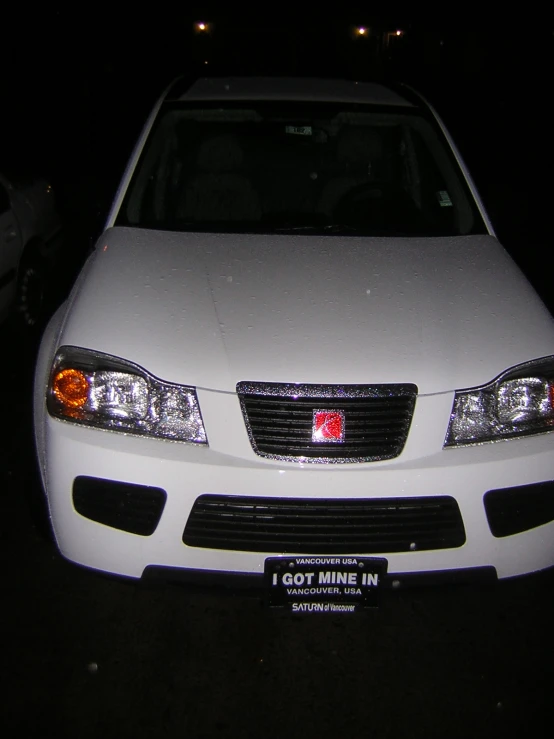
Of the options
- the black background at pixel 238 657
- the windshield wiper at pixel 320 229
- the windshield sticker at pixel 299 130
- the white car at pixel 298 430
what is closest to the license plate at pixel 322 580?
the white car at pixel 298 430

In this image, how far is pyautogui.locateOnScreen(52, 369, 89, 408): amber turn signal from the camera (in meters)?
2.71

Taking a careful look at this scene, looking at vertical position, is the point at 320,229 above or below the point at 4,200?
above

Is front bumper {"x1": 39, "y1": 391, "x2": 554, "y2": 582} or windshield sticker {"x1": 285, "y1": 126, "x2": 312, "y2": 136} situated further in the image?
windshield sticker {"x1": 285, "y1": 126, "x2": 312, "y2": 136}

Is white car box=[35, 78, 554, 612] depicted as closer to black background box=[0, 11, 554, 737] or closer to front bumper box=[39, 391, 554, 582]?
front bumper box=[39, 391, 554, 582]

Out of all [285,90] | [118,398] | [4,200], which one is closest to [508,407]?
[118,398]

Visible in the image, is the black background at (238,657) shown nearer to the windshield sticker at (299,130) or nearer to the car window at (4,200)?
the windshield sticker at (299,130)

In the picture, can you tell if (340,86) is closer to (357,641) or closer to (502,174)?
(357,641)

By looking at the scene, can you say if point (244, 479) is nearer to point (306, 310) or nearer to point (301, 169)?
point (306, 310)

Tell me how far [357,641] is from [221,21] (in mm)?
43417

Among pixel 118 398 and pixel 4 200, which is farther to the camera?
pixel 4 200

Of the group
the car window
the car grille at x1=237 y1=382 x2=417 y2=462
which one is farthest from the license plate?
the car window

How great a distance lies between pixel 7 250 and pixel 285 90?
2113 mm

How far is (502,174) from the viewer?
1485 cm

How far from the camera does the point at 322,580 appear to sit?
101 inches
